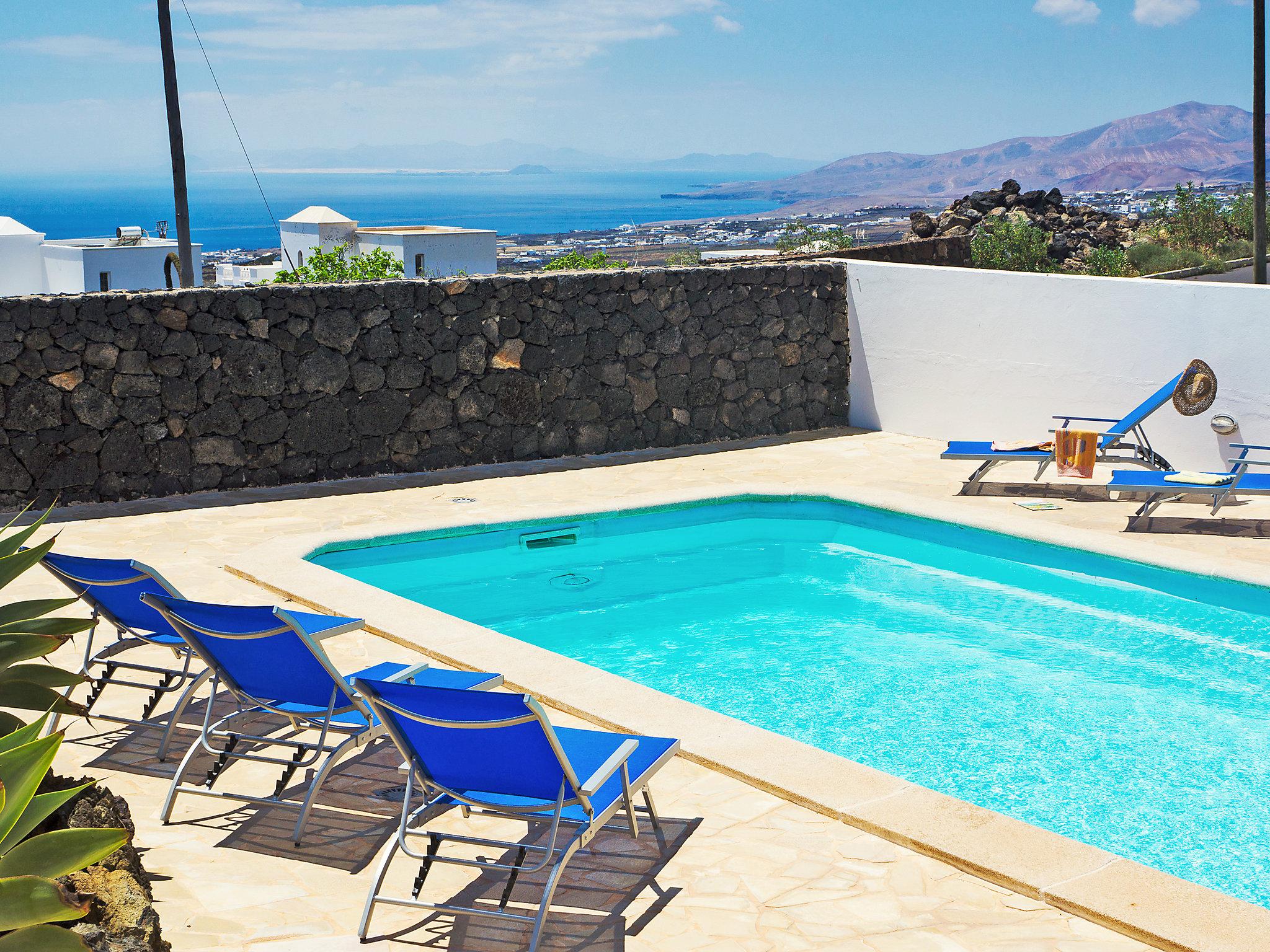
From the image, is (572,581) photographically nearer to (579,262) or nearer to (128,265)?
(579,262)

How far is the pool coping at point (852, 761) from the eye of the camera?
11.5ft

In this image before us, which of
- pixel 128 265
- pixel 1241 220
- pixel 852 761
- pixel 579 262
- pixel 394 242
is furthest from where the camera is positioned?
pixel 394 242

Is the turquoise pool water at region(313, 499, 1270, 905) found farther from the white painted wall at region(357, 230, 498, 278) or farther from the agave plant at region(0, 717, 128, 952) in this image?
the white painted wall at region(357, 230, 498, 278)

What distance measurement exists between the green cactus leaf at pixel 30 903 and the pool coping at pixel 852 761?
2.68 metres

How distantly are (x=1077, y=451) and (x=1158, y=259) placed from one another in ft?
43.4

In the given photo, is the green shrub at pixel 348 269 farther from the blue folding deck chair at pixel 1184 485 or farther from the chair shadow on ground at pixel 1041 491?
the blue folding deck chair at pixel 1184 485

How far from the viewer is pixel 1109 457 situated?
975 cm

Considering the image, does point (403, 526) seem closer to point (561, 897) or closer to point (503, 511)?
point (503, 511)

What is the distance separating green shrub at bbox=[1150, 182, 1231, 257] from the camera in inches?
916

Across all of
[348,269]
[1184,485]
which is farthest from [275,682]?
[348,269]

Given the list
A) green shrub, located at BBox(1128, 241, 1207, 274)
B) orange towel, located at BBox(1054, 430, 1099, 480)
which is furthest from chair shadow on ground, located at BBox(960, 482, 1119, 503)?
green shrub, located at BBox(1128, 241, 1207, 274)

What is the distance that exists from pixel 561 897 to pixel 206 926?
1021mm

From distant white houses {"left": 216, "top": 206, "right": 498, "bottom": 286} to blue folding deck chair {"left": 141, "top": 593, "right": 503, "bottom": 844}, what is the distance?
29090 mm

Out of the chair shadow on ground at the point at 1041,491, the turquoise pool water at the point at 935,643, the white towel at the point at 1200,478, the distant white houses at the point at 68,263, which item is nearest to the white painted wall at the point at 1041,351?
the chair shadow on ground at the point at 1041,491
